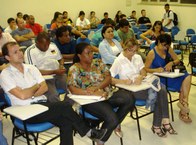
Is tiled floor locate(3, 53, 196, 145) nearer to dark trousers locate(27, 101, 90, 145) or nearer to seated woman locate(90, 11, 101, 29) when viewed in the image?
dark trousers locate(27, 101, 90, 145)

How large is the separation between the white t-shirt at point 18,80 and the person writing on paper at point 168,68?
1.60 meters

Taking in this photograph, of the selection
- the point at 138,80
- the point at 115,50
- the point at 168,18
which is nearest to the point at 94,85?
the point at 138,80

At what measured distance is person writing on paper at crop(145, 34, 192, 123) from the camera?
3.65 metres

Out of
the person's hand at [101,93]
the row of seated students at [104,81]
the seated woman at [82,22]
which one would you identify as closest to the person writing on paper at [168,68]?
the row of seated students at [104,81]

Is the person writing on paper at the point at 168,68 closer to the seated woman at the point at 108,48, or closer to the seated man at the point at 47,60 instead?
the seated woman at the point at 108,48

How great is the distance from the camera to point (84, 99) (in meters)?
2.61

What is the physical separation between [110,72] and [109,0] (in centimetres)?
871

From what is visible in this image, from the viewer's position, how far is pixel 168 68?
3.58 m

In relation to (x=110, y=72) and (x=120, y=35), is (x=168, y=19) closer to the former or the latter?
(x=120, y=35)

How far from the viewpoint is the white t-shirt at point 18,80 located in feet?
8.50

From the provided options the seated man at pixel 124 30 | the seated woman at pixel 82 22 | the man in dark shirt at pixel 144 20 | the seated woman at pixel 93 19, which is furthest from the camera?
the man in dark shirt at pixel 144 20

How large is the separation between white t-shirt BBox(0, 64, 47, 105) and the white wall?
6.78 m

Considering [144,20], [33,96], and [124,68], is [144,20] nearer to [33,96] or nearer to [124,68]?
[124,68]

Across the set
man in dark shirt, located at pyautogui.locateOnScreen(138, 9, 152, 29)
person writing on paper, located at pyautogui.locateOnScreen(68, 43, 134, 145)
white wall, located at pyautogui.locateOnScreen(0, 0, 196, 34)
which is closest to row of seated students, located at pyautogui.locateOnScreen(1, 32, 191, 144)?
person writing on paper, located at pyautogui.locateOnScreen(68, 43, 134, 145)
